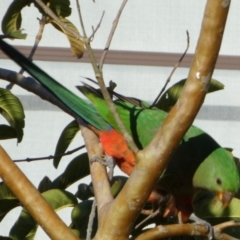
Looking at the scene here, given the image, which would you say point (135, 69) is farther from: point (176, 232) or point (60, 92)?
point (176, 232)

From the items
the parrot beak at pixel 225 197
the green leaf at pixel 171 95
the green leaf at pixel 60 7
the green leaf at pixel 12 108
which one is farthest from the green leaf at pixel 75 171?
the green leaf at pixel 60 7

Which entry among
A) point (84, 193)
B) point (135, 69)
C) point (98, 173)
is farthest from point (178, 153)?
point (135, 69)

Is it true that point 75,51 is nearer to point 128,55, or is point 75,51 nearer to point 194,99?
point 194,99

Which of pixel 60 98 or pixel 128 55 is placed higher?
pixel 128 55

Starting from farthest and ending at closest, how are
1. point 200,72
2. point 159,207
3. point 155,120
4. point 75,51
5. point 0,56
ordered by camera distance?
point 0,56, point 75,51, point 155,120, point 159,207, point 200,72

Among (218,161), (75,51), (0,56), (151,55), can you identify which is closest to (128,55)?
(151,55)

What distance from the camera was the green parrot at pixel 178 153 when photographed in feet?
5.54

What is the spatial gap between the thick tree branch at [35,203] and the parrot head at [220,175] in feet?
1.98

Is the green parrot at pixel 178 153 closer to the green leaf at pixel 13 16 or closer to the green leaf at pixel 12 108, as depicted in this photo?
the green leaf at pixel 12 108

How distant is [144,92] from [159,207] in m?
1.66

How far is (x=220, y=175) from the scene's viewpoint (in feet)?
5.56

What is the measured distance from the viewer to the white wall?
314 centimetres

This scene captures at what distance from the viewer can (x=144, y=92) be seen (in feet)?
10.6

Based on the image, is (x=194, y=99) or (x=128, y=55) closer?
(x=194, y=99)
